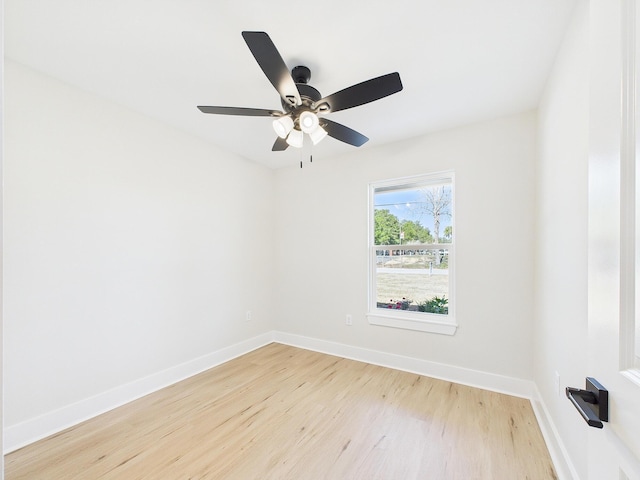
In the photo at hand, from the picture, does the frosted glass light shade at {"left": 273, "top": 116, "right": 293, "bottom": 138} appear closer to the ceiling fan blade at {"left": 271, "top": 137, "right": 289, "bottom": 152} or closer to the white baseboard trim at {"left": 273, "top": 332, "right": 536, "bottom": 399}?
the ceiling fan blade at {"left": 271, "top": 137, "right": 289, "bottom": 152}

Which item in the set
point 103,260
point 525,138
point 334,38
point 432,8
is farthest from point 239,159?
point 525,138

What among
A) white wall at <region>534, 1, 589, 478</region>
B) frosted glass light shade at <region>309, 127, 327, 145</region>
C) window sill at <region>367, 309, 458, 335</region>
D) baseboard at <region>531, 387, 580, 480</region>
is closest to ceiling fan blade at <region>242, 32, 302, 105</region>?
frosted glass light shade at <region>309, 127, 327, 145</region>

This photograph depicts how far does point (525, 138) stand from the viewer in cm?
251

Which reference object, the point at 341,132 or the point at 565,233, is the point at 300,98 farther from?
the point at 565,233

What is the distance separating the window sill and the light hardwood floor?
1.65 feet

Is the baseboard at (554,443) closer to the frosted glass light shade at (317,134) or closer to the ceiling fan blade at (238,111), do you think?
→ the frosted glass light shade at (317,134)

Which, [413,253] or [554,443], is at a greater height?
[413,253]

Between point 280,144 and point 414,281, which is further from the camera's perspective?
point 414,281

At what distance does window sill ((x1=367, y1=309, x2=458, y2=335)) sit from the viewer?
285 centimetres

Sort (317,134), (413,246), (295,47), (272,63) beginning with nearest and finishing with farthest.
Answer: (272,63), (295,47), (317,134), (413,246)

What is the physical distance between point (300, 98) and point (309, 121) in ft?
0.48

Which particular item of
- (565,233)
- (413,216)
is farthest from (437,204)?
(565,233)

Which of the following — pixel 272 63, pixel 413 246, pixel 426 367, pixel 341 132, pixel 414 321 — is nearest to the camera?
pixel 272 63

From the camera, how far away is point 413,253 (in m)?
3.16
